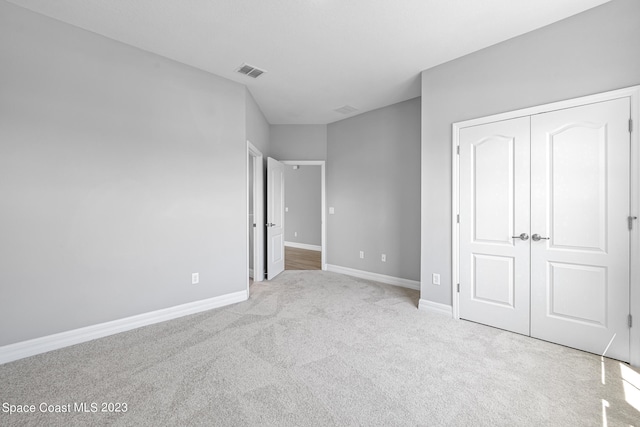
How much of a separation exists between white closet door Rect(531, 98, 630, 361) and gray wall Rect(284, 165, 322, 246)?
5.53m

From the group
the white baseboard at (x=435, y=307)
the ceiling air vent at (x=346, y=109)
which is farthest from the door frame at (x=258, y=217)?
the white baseboard at (x=435, y=307)

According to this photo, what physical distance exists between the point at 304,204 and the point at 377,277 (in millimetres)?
3989

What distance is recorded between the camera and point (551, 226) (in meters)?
2.46

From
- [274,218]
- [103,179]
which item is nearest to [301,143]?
[274,218]

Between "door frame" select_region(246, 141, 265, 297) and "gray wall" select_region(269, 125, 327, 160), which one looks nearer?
"door frame" select_region(246, 141, 265, 297)

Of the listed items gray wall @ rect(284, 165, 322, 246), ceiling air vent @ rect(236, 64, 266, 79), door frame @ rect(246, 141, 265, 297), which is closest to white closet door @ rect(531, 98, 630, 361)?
ceiling air vent @ rect(236, 64, 266, 79)

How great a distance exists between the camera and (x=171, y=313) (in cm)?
301

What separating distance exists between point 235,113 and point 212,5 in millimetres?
1432

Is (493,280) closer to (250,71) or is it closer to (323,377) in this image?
(323,377)

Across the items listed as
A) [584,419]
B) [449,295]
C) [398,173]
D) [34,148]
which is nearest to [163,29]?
[34,148]

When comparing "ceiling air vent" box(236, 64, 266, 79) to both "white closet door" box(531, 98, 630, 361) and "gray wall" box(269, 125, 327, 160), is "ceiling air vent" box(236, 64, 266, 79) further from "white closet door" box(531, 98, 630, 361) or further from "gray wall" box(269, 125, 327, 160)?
"white closet door" box(531, 98, 630, 361)

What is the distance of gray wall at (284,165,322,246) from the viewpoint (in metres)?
7.76

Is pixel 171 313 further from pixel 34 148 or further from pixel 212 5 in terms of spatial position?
pixel 212 5

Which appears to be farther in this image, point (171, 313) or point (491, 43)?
point (171, 313)
